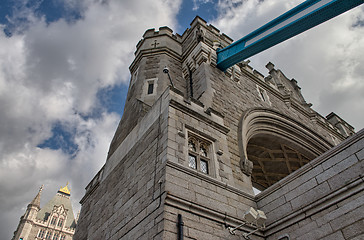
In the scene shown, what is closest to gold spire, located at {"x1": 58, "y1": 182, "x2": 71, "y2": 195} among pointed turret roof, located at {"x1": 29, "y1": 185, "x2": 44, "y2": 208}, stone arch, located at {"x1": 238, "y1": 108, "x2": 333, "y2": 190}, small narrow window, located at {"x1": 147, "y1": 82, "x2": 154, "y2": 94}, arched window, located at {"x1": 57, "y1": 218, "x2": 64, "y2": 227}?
pointed turret roof, located at {"x1": 29, "y1": 185, "x2": 44, "y2": 208}

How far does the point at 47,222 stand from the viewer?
6438cm

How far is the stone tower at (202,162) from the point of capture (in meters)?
5.68

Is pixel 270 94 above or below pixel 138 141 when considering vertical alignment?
above

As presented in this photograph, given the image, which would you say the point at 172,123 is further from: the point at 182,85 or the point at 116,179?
the point at 182,85

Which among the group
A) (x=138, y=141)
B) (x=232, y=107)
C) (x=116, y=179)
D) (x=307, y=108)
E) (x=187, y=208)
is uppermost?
(x=307, y=108)

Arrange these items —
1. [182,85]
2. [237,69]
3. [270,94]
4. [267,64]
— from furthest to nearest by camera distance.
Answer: [267,64], [270,94], [237,69], [182,85]

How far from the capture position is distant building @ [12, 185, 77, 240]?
58.9m

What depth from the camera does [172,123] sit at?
282 inches

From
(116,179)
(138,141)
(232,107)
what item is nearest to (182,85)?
(232,107)

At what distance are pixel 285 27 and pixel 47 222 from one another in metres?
69.7

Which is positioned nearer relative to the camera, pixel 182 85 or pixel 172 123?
pixel 172 123

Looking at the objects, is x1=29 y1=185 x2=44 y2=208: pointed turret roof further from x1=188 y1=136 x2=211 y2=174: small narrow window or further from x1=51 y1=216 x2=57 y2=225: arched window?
x1=188 y1=136 x2=211 y2=174: small narrow window

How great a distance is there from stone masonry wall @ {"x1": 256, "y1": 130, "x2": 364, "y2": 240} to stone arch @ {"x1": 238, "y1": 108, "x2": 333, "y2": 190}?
402 cm

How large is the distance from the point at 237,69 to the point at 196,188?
8153mm
